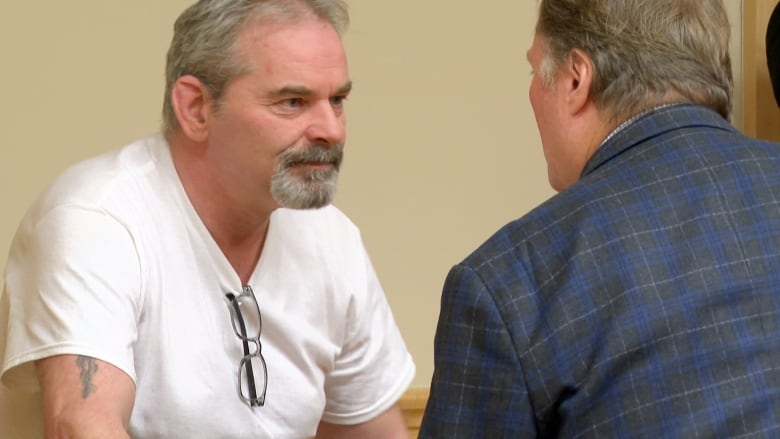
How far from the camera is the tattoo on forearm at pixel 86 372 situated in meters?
1.76

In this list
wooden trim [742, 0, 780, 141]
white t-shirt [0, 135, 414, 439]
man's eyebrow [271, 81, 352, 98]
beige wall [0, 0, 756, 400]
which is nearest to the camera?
white t-shirt [0, 135, 414, 439]

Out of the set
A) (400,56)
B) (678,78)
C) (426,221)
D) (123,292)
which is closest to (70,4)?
(400,56)

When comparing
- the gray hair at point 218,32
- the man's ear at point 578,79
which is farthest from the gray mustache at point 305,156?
the man's ear at point 578,79

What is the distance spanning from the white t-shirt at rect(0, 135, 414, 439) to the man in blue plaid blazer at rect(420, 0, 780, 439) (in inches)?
23.3

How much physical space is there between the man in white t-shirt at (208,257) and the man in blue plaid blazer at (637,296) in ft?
1.95

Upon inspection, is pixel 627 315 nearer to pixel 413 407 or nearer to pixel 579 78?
pixel 579 78

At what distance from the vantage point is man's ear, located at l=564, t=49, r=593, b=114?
1.51 meters

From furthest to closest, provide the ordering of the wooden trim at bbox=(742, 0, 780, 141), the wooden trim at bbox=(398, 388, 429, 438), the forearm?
1. the wooden trim at bbox=(742, 0, 780, 141)
2. the wooden trim at bbox=(398, 388, 429, 438)
3. the forearm

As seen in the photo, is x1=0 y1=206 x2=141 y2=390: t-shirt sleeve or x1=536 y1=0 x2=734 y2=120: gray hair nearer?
x1=536 y1=0 x2=734 y2=120: gray hair

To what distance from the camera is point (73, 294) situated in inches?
71.6

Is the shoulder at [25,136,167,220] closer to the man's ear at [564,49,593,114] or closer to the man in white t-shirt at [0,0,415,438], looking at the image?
the man in white t-shirt at [0,0,415,438]

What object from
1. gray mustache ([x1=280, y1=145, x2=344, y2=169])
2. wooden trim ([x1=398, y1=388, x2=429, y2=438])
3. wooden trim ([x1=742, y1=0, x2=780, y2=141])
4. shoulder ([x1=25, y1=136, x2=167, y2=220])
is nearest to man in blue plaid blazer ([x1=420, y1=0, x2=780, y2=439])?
gray mustache ([x1=280, y1=145, x2=344, y2=169])

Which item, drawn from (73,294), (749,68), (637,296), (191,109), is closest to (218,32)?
(191,109)

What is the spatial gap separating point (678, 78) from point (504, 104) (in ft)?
5.67
